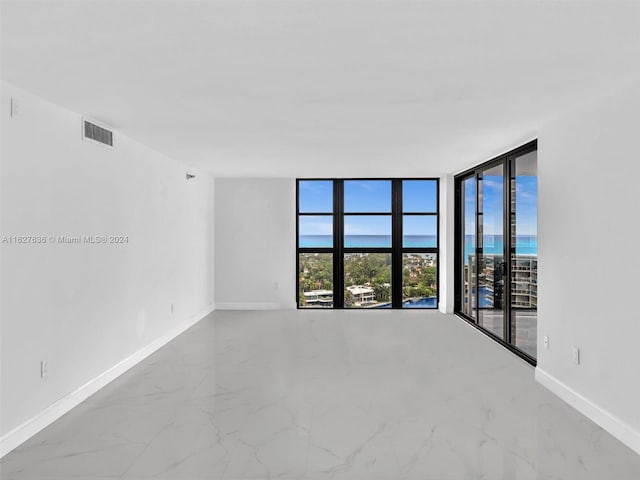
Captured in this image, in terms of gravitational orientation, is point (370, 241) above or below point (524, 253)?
above

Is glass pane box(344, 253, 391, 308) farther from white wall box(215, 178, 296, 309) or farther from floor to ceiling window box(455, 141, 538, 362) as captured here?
floor to ceiling window box(455, 141, 538, 362)

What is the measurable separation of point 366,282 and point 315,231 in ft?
4.18

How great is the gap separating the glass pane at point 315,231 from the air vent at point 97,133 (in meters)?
3.92

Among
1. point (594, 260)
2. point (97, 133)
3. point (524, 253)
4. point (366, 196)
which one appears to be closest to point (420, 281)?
point (366, 196)

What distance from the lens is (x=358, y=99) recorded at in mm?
2885

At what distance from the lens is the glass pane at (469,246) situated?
593cm

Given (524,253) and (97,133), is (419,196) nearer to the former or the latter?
(524,253)

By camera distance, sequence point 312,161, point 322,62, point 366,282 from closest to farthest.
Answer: point 322,62
point 312,161
point 366,282

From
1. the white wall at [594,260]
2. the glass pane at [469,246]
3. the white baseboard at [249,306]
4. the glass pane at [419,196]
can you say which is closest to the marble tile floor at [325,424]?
the white wall at [594,260]

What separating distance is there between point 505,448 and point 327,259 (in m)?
4.89

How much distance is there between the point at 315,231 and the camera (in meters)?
7.27

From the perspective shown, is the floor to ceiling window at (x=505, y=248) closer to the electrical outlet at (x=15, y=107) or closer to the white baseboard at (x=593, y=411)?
the white baseboard at (x=593, y=411)

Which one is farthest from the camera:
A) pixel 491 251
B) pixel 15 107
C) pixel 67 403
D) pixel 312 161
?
pixel 312 161

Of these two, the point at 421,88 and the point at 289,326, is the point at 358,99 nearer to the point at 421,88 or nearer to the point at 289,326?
the point at 421,88
